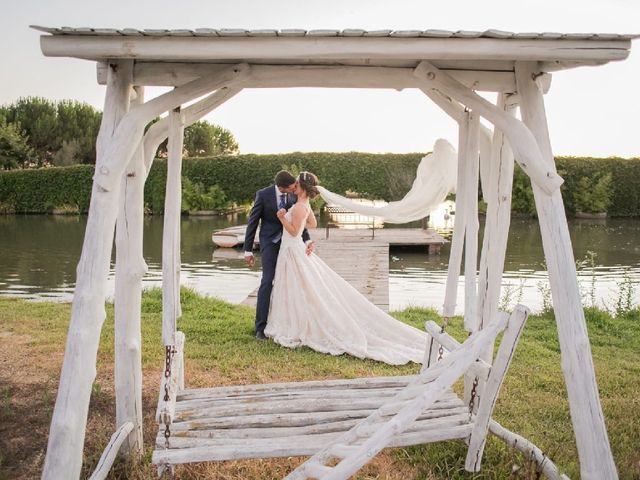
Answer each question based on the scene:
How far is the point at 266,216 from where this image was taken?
6711mm

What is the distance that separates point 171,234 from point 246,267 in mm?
9996

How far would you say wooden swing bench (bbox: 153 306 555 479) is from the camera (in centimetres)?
268

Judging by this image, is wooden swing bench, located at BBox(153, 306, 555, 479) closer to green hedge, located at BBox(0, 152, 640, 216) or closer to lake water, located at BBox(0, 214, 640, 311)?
lake water, located at BBox(0, 214, 640, 311)

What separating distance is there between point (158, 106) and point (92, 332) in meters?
1.23

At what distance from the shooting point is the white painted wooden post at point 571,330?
9.36 ft

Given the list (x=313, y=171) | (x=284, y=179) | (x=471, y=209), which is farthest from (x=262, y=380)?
(x=313, y=171)

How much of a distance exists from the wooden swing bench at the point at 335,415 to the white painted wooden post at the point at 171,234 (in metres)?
0.27

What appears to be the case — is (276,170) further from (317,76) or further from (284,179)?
(317,76)

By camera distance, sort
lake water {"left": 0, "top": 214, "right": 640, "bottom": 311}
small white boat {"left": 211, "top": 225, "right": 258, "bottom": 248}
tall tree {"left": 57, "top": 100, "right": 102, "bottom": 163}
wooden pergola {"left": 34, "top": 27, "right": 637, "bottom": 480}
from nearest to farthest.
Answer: wooden pergola {"left": 34, "top": 27, "right": 637, "bottom": 480} < lake water {"left": 0, "top": 214, "right": 640, "bottom": 311} < small white boat {"left": 211, "top": 225, "right": 258, "bottom": 248} < tall tree {"left": 57, "top": 100, "right": 102, "bottom": 163}

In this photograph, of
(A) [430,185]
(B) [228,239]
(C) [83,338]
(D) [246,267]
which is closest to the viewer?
Answer: (C) [83,338]

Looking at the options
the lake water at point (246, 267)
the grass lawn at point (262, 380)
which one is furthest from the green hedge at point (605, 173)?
the grass lawn at point (262, 380)

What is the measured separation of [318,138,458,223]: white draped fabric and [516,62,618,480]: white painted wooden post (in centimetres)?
131

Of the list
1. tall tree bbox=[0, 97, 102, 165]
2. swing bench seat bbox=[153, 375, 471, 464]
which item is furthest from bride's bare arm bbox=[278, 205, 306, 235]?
tall tree bbox=[0, 97, 102, 165]

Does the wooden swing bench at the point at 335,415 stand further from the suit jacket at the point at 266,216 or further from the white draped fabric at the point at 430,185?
the suit jacket at the point at 266,216
